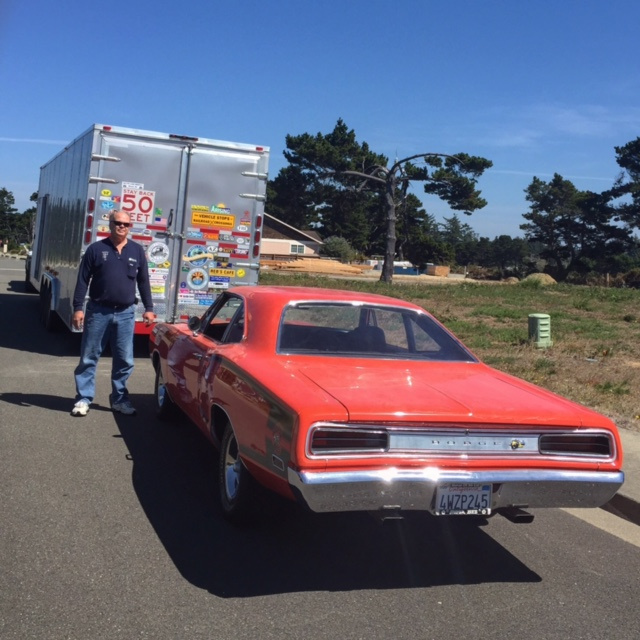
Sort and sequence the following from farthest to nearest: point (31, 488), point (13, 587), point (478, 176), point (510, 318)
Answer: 1. point (478, 176)
2. point (510, 318)
3. point (31, 488)
4. point (13, 587)

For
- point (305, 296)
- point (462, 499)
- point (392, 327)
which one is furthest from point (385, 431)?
point (305, 296)

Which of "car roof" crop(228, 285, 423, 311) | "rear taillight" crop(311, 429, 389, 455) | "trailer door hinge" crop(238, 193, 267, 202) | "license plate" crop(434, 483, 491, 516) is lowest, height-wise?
"license plate" crop(434, 483, 491, 516)

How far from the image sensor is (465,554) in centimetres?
481

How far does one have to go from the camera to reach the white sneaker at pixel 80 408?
772 centimetres

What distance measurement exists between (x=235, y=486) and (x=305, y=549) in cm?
59

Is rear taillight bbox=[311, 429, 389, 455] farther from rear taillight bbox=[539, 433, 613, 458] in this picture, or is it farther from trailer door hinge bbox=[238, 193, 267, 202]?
trailer door hinge bbox=[238, 193, 267, 202]

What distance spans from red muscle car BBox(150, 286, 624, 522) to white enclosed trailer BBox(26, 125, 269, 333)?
19.5 feet

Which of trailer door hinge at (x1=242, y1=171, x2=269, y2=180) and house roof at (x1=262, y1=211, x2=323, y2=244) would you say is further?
house roof at (x1=262, y1=211, x2=323, y2=244)

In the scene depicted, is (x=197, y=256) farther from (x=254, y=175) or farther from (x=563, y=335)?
(x=563, y=335)

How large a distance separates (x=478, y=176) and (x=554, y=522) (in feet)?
140

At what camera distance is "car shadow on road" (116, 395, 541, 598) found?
429 cm

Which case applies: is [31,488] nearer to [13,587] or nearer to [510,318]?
[13,587]

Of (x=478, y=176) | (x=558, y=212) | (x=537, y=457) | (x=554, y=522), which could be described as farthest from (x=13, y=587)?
(x=558, y=212)

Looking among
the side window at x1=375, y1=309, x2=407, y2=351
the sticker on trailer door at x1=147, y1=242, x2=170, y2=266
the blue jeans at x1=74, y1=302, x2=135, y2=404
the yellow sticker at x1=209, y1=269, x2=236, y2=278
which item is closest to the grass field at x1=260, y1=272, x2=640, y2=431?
the side window at x1=375, y1=309, x2=407, y2=351
